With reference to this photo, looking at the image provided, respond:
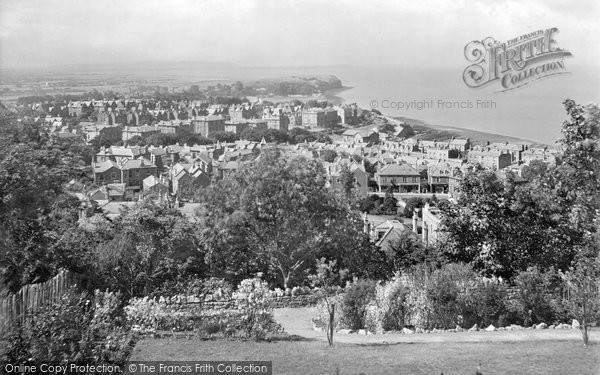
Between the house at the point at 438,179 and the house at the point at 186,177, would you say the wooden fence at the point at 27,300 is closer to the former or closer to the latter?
the house at the point at 186,177

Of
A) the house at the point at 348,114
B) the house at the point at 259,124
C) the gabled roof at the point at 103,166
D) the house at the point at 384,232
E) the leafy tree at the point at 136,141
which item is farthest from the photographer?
the house at the point at 348,114

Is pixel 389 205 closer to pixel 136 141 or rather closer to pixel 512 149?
pixel 512 149

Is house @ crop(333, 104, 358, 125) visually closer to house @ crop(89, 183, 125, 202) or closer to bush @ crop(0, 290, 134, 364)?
house @ crop(89, 183, 125, 202)

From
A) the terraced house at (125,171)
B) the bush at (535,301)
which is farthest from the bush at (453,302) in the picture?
the terraced house at (125,171)

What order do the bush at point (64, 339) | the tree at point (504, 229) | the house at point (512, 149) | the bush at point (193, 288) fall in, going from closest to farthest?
1. the bush at point (64, 339)
2. the bush at point (193, 288)
3. the tree at point (504, 229)
4. the house at point (512, 149)

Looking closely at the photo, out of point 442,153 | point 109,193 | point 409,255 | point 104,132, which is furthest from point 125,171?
point 409,255
